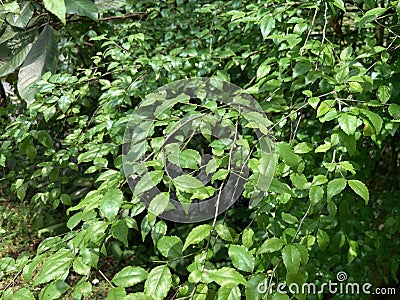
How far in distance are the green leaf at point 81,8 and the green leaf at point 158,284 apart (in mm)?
1153

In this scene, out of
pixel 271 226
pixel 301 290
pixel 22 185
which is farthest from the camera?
pixel 22 185

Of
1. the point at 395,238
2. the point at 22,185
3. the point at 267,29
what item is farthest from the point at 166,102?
the point at 395,238

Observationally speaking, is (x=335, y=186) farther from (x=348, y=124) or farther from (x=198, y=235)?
(x=198, y=235)

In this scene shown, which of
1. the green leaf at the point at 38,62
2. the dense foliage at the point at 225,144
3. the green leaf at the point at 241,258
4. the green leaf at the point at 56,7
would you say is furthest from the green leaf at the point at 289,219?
the green leaf at the point at 38,62

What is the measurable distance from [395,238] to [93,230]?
1584 mm

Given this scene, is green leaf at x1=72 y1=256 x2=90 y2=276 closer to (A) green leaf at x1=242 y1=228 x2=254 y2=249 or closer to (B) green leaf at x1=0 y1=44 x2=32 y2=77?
(A) green leaf at x1=242 y1=228 x2=254 y2=249

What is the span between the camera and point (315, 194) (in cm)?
113

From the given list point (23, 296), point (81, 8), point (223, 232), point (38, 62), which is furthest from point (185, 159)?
point (38, 62)

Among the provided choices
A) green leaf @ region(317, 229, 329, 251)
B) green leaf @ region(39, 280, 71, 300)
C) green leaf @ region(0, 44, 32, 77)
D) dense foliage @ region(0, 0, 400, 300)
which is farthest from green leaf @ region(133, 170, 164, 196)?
green leaf @ region(0, 44, 32, 77)

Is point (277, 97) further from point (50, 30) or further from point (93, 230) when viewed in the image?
point (50, 30)

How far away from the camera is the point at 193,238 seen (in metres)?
1.01

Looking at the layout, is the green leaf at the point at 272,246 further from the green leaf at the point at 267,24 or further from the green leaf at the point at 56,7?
the green leaf at the point at 267,24

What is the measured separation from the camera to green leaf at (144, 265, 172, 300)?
0.95 metres

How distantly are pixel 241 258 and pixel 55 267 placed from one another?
0.36m
